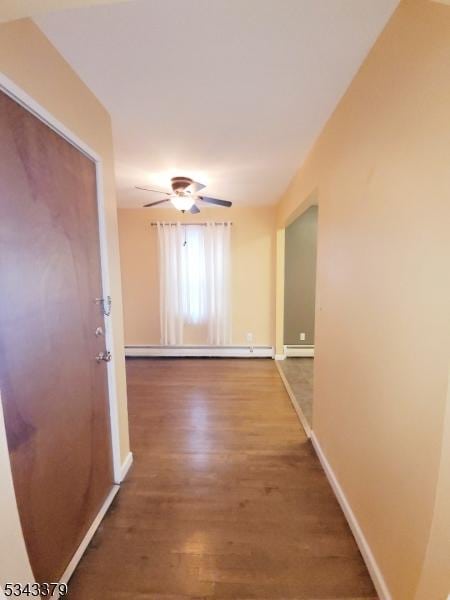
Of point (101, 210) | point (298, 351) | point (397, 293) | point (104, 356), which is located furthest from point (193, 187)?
point (298, 351)

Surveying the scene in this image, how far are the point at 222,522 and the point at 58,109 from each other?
229 cm

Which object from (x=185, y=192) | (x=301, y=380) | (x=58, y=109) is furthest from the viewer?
(x=301, y=380)

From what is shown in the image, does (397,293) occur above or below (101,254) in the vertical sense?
below

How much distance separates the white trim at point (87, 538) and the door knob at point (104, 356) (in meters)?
0.87

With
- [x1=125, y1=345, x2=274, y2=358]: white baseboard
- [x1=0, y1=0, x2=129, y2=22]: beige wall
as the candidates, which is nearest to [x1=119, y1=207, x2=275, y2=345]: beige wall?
[x1=125, y1=345, x2=274, y2=358]: white baseboard

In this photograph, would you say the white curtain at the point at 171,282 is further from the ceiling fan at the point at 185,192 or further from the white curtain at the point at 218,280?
the ceiling fan at the point at 185,192

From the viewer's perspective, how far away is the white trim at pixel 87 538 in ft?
3.80

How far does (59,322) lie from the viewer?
115 centimetres

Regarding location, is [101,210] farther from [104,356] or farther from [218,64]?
[218,64]

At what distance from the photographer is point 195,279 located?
405cm

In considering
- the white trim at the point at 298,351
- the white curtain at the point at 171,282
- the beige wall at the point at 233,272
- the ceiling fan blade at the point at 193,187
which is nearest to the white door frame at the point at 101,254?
the ceiling fan blade at the point at 193,187

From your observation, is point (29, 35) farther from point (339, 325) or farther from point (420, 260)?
point (339, 325)

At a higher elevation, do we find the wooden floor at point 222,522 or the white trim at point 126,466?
the white trim at point 126,466

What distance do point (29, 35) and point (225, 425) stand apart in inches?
107
